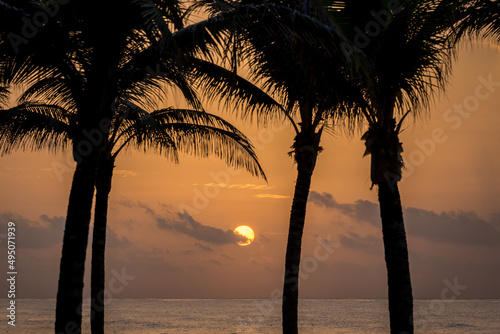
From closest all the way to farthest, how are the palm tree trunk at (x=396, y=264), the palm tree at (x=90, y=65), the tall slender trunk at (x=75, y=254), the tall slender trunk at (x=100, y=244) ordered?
the palm tree at (x=90, y=65) < the tall slender trunk at (x=75, y=254) < the palm tree trunk at (x=396, y=264) < the tall slender trunk at (x=100, y=244)

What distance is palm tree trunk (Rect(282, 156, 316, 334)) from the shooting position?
1619 centimetres

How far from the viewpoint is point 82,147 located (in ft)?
35.9

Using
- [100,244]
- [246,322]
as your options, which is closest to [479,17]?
[100,244]

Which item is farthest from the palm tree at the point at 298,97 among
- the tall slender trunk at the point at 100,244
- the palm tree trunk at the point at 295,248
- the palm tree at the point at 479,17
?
the tall slender trunk at the point at 100,244

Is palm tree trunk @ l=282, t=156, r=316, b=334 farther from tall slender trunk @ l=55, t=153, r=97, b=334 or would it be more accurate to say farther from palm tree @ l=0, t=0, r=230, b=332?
tall slender trunk @ l=55, t=153, r=97, b=334

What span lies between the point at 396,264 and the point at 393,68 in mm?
3788

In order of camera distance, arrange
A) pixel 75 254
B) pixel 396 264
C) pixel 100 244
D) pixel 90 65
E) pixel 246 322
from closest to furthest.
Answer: pixel 75 254 → pixel 90 65 → pixel 396 264 → pixel 100 244 → pixel 246 322

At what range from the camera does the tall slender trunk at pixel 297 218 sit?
53.5ft

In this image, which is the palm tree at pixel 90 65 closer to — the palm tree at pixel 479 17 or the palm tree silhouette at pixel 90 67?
the palm tree silhouette at pixel 90 67

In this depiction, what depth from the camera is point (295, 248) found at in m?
16.6

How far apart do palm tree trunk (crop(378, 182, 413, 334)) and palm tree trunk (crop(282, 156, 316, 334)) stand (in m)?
4.03

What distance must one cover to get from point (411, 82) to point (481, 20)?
5.78 ft

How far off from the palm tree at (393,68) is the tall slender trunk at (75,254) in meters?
5.42

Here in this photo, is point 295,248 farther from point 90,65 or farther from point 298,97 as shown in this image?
point 90,65
